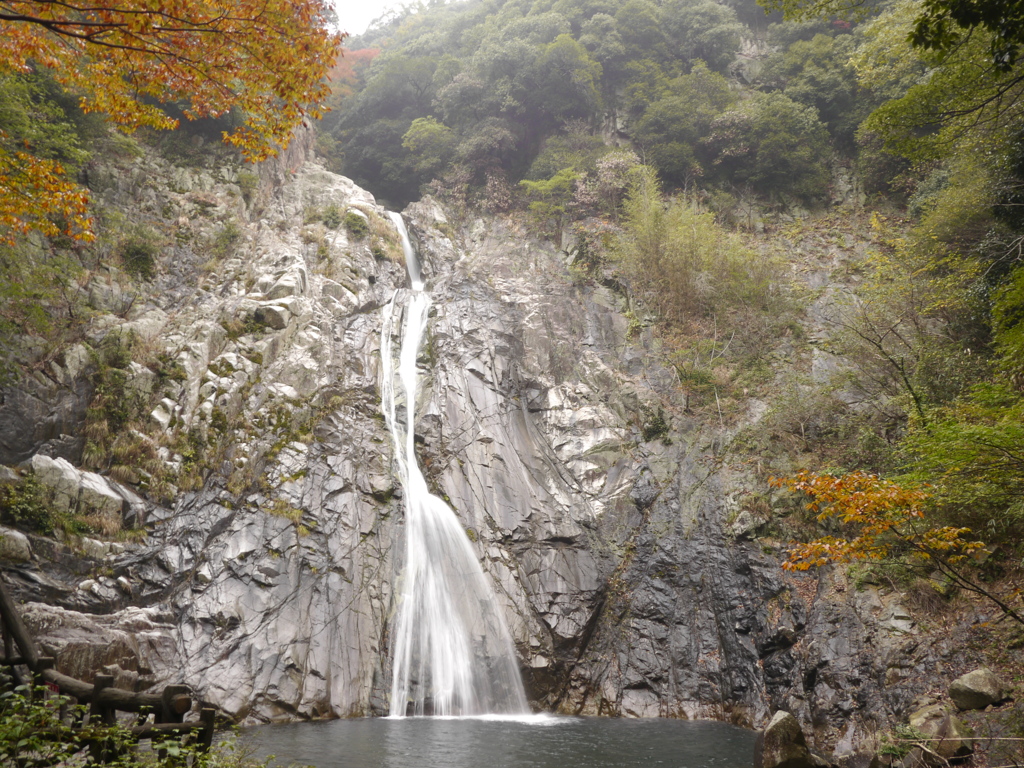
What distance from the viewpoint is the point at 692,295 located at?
22.0 metres

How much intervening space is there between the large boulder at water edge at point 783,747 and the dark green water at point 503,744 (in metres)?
0.54

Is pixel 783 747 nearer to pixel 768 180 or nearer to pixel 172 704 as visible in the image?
pixel 172 704

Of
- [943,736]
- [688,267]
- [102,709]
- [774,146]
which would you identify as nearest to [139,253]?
[102,709]

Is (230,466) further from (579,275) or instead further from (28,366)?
(579,275)

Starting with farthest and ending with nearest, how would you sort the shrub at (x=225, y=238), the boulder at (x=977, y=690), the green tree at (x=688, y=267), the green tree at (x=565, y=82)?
the green tree at (x=565, y=82), the green tree at (x=688, y=267), the shrub at (x=225, y=238), the boulder at (x=977, y=690)

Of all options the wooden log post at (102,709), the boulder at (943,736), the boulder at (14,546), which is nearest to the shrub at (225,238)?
the boulder at (14,546)

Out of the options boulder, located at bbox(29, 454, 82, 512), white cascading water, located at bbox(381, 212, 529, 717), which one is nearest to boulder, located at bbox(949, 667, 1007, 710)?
white cascading water, located at bbox(381, 212, 529, 717)

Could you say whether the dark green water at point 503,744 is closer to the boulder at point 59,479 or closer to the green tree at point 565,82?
the boulder at point 59,479

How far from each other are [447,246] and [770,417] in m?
16.4

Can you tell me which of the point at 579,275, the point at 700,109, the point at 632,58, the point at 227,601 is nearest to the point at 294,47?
the point at 227,601

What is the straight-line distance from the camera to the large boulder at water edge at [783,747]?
877cm

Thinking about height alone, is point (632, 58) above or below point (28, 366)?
above

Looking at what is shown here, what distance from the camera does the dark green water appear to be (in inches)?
357

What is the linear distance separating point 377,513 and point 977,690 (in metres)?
12.6
